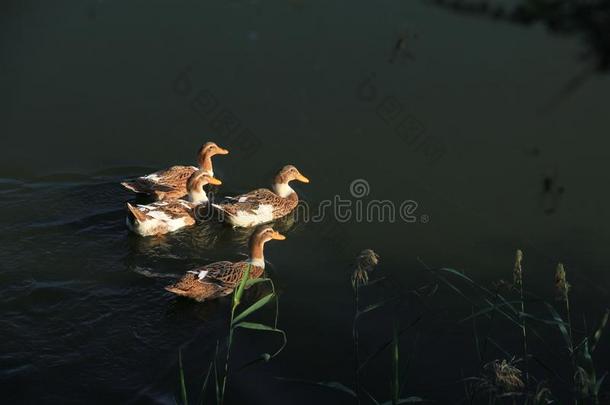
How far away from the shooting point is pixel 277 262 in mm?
8812

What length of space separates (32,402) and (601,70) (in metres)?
8.88

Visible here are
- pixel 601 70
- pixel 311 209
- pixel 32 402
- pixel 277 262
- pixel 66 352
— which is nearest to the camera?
pixel 32 402

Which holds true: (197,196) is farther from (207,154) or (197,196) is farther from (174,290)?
(174,290)

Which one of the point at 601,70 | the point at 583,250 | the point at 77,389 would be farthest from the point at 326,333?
the point at 601,70

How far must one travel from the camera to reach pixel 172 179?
32.4 feet

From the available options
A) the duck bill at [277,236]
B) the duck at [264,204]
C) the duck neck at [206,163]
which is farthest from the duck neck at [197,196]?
Answer: the duck bill at [277,236]

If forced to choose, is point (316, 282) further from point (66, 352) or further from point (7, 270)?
point (7, 270)

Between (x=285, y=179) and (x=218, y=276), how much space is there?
7.17ft

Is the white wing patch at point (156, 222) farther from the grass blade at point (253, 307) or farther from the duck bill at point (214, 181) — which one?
the grass blade at point (253, 307)

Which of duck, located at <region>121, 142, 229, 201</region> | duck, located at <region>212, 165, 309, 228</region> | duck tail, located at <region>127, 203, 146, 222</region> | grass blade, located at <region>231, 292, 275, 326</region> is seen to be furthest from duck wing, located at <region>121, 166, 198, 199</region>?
grass blade, located at <region>231, 292, 275, 326</region>

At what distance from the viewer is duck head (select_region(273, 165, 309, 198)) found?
32.6ft

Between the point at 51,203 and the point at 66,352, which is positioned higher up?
the point at 51,203

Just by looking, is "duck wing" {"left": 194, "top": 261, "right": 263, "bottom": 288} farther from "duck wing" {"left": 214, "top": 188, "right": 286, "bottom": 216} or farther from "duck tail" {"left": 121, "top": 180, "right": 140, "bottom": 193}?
"duck tail" {"left": 121, "top": 180, "right": 140, "bottom": 193}

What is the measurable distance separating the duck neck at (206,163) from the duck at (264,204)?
0.60 meters
